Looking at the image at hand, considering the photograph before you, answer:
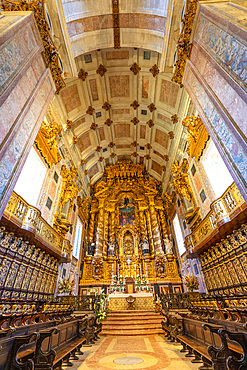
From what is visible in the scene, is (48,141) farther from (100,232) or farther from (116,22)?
(100,232)

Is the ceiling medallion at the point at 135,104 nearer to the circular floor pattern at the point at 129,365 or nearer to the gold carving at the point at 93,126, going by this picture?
the gold carving at the point at 93,126

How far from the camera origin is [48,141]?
10773mm

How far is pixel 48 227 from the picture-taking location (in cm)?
991

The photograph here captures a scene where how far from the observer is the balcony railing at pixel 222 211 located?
7.21 metres

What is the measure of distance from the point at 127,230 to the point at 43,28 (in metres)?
16.3

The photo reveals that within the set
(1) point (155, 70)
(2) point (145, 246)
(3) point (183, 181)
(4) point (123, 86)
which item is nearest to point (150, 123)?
(4) point (123, 86)

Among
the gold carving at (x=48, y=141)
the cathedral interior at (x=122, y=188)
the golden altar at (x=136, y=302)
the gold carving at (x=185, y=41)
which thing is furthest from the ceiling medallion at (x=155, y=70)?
the golden altar at (x=136, y=302)

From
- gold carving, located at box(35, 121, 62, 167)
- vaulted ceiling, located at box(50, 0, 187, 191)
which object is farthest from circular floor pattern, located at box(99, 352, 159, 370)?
vaulted ceiling, located at box(50, 0, 187, 191)

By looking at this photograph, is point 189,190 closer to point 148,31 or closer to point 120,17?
point 148,31

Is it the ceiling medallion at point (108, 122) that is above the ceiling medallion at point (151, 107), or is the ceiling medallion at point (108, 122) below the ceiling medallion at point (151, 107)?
above

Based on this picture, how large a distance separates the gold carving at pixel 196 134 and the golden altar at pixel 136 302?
8941mm

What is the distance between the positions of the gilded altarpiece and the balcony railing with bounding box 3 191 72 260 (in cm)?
649

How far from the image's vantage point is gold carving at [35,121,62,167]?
1034cm

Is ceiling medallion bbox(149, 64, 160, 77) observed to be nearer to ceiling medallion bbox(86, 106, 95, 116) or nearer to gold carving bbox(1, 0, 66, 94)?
ceiling medallion bbox(86, 106, 95, 116)
